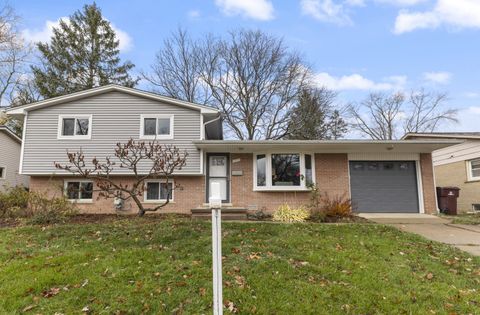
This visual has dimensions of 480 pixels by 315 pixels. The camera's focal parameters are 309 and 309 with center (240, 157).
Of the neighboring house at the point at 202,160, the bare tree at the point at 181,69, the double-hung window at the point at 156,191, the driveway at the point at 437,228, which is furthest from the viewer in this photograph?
the bare tree at the point at 181,69

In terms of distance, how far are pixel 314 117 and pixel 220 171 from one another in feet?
45.8

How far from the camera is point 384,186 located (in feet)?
41.8

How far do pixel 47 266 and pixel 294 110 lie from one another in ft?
71.5

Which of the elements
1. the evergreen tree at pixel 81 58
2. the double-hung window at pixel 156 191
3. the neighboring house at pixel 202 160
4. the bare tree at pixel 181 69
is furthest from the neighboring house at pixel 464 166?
the evergreen tree at pixel 81 58

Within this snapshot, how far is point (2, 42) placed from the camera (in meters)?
21.8

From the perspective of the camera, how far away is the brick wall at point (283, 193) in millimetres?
12195

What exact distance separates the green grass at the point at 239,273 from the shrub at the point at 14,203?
136 inches

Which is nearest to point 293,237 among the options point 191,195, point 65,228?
point 65,228

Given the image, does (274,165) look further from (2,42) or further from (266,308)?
(2,42)

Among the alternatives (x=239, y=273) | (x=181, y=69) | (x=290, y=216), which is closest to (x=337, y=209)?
(x=290, y=216)

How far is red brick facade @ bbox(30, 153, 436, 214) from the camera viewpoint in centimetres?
1212

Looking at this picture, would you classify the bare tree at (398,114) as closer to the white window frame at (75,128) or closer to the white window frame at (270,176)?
the white window frame at (270,176)

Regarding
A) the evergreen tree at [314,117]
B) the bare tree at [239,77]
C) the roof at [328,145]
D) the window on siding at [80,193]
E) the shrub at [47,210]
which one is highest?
the bare tree at [239,77]

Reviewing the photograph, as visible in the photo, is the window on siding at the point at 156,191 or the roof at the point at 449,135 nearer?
the window on siding at the point at 156,191
